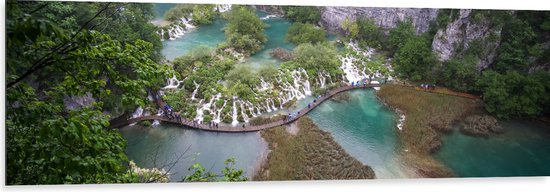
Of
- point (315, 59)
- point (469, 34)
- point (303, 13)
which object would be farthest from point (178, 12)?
point (469, 34)

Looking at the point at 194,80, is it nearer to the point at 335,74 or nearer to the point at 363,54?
the point at 335,74

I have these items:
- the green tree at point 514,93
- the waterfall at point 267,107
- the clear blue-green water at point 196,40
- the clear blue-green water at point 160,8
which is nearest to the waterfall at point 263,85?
the waterfall at point 267,107

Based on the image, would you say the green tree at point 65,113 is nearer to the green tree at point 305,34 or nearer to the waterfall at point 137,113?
the waterfall at point 137,113

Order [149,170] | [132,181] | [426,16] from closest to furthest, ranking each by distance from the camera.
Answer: [132,181] → [149,170] → [426,16]

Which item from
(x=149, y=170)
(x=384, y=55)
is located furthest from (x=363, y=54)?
(x=149, y=170)

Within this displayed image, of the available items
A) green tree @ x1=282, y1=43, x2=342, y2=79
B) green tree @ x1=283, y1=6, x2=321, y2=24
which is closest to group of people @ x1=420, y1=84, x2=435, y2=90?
green tree @ x1=282, y1=43, x2=342, y2=79

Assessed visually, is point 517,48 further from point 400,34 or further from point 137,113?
point 137,113
